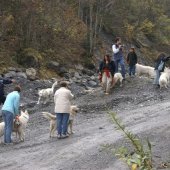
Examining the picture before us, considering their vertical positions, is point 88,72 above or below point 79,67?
below

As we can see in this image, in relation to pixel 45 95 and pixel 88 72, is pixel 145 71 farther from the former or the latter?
pixel 45 95

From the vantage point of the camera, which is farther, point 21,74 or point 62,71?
point 62,71

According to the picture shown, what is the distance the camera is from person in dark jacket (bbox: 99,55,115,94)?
2105cm

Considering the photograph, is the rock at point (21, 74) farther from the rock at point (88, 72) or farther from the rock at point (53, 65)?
the rock at point (88, 72)

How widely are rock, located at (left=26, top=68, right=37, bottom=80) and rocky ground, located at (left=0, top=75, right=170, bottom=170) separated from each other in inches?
64.4

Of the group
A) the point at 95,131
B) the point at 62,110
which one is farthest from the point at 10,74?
the point at 62,110

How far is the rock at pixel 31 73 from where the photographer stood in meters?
26.6

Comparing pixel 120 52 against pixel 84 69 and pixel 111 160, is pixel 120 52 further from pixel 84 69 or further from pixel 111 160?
pixel 111 160

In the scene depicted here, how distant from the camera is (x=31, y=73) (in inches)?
1073

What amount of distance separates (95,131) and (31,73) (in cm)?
1368

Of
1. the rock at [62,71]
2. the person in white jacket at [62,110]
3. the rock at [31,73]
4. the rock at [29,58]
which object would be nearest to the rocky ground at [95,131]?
the person in white jacket at [62,110]

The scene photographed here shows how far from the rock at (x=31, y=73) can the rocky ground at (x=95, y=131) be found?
164cm

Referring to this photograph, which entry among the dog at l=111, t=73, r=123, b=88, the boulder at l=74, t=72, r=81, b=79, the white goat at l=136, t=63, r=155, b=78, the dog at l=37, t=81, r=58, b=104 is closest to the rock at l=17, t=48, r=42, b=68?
the boulder at l=74, t=72, r=81, b=79

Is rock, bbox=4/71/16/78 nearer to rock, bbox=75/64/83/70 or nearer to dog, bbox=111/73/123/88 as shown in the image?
dog, bbox=111/73/123/88
